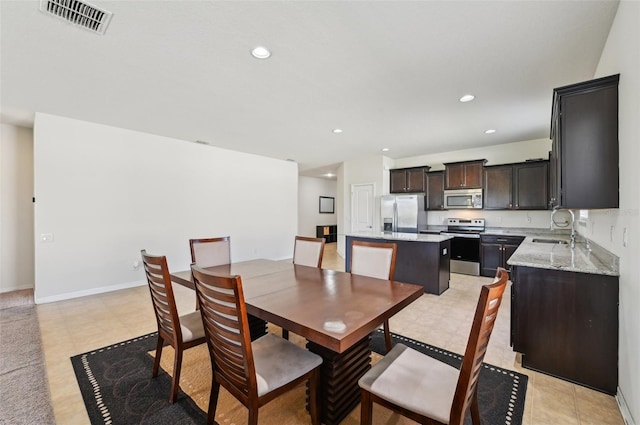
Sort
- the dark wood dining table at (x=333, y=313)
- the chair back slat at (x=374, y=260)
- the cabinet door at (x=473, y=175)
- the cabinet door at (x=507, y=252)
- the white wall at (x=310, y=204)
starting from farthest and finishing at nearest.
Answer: the white wall at (x=310, y=204)
the cabinet door at (x=473, y=175)
the cabinet door at (x=507, y=252)
the chair back slat at (x=374, y=260)
the dark wood dining table at (x=333, y=313)

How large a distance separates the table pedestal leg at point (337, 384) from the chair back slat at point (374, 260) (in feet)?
2.41

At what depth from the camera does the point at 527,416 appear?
1.69 meters

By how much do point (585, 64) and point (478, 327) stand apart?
3.08 metres

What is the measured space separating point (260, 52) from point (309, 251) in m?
1.98

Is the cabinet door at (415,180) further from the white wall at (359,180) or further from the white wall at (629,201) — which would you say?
the white wall at (629,201)

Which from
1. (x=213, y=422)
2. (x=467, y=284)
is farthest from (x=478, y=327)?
(x=467, y=284)

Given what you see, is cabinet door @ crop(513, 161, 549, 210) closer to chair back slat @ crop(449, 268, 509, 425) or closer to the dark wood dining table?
the dark wood dining table

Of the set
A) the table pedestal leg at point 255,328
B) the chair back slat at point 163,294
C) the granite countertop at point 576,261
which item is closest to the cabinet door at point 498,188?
the granite countertop at point 576,261

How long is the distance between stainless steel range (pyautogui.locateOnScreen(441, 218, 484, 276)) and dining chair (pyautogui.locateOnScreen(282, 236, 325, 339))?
367cm

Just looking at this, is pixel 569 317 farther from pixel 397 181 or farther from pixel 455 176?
pixel 397 181

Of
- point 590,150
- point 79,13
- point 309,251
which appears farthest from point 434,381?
point 79,13

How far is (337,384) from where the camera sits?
162 cm

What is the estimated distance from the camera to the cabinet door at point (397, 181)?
6.51 m

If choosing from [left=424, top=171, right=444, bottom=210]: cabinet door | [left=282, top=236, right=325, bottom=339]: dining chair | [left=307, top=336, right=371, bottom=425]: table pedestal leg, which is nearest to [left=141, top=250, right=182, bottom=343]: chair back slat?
[left=307, top=336, right=371, bottom=425]: table pedestal leg
